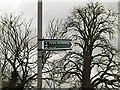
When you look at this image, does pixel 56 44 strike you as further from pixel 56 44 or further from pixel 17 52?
pixel 17 52

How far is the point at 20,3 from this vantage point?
186 centimetres

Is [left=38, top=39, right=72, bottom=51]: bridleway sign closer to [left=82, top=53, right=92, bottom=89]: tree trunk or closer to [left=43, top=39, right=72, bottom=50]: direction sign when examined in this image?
[left=43, top=39, right=72, bottom=50]: direction sign

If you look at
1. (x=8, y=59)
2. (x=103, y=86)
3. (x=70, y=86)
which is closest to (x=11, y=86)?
(x=8, y=59)

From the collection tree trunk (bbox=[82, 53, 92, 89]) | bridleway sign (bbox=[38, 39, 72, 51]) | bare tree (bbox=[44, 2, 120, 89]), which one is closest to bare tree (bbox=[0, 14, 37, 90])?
bridleway sign (bbox=[38, 39, 72, 51])

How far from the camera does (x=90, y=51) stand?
1896mm

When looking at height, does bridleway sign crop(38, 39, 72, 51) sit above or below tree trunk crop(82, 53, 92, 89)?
above

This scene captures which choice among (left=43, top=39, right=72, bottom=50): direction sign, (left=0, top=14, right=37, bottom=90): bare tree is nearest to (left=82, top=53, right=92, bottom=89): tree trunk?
(left=43, top=39, right=72, bottom=50): direction sign

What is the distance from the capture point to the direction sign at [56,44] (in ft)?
6.14

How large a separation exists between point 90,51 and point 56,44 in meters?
0.34

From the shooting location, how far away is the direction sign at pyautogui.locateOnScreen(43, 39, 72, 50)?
187cm

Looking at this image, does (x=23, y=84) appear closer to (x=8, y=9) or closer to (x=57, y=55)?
(x=57, y=55)

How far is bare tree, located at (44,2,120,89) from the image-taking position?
1.88m

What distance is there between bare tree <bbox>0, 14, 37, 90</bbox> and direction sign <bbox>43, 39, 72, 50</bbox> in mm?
109

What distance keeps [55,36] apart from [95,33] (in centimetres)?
40
